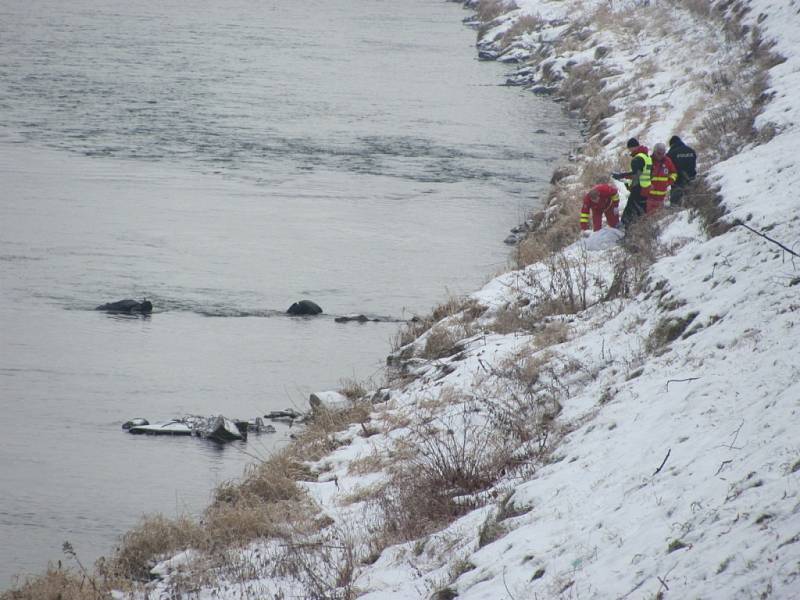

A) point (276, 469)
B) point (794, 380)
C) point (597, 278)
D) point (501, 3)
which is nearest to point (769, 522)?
point (794, 380)

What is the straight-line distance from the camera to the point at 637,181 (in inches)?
609

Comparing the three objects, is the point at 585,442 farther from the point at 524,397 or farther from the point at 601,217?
the point at 601,217

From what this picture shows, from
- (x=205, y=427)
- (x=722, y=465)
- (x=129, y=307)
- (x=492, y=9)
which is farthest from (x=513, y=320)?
(x=492, y=9)

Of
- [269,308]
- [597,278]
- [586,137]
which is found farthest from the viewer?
[586,137]

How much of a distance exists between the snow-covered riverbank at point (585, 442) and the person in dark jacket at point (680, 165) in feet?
3.77

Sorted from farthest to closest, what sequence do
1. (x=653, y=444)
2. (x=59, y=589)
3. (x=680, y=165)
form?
1. (x=680, y=165)
2. (x=59, y=589)
3. (x=653, y=444)

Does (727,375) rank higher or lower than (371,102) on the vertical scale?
lower

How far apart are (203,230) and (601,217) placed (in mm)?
9649

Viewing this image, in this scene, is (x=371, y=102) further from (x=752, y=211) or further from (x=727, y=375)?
(x=727, y=375)

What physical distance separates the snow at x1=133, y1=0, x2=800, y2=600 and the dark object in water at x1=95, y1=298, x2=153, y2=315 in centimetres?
613

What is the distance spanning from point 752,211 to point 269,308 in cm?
899

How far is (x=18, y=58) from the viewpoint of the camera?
40.9 m

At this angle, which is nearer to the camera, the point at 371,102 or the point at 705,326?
A: the point at 705,326

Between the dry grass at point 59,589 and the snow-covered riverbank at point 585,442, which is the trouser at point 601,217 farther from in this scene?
the dry grass at point 59,589
